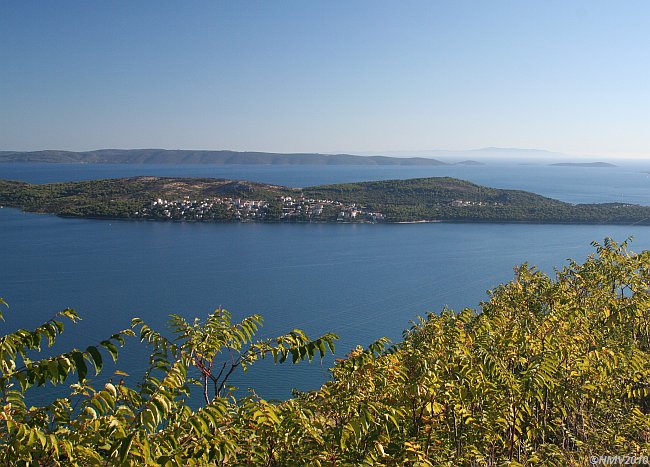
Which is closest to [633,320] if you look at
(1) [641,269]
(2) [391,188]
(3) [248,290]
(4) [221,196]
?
(1) [641,269]

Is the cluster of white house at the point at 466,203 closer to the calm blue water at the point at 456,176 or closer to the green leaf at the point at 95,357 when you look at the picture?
the calm blue water at the point at 456,176

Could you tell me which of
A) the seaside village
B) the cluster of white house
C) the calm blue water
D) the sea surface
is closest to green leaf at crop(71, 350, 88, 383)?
the sea surface

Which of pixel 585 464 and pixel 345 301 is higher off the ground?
pixel 585 464

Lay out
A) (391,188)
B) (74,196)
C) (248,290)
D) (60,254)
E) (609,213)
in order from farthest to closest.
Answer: (391,188) < (74,196) < (609,213) < (60,254) < (248,290)

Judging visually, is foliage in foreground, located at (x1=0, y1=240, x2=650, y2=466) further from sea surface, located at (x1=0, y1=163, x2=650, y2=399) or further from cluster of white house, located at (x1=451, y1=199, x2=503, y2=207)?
cluster of white house, located at (x1=451, y1=199, x2=503, y2=207)

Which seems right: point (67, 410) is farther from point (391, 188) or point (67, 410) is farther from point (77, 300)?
point (391, 188)

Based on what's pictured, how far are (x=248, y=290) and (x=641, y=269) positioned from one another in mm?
22630

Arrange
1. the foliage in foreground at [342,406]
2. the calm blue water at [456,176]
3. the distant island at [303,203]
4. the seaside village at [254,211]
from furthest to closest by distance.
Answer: the calm blue water at [456,176] → the distant island at [303,203] → the seaside village at [254,211] → the foliage in foreground at [342,406]

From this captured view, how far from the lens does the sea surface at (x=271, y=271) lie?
74.8 ft

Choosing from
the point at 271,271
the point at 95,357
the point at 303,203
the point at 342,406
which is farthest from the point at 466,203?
the point at 95,357

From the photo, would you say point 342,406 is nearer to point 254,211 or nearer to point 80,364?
point 80,364

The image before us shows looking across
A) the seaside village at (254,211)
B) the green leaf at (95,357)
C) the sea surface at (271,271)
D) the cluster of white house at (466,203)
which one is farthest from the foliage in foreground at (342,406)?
the cluster of white house at (466,203)

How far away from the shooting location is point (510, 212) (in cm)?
5944

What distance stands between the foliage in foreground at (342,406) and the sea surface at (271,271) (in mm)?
12419
